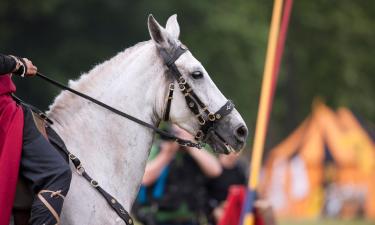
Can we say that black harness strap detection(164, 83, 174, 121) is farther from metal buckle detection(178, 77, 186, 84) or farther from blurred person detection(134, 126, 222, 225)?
blurred person detection(134, 126, 222, 225)

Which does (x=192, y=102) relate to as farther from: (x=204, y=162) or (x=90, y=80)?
(x=204, y=162)

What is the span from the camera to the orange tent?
90.9 feet

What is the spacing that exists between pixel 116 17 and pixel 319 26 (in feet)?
30.2

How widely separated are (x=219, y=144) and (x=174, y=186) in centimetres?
377

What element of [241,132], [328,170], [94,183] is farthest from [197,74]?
[328,170]

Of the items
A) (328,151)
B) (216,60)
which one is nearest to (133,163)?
(328,151)

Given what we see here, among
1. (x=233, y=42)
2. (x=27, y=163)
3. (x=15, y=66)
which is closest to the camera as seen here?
(x=27, y=163)

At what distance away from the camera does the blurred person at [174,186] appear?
9.78 meters

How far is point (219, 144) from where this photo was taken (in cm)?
625

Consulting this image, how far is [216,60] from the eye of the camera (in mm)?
34312

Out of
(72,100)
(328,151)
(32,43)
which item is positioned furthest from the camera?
(32,43)

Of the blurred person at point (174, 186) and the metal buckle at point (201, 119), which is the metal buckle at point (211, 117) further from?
the blurred person at point (174, 186)

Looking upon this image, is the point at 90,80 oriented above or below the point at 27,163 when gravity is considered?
above

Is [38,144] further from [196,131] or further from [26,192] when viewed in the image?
[196,131]
